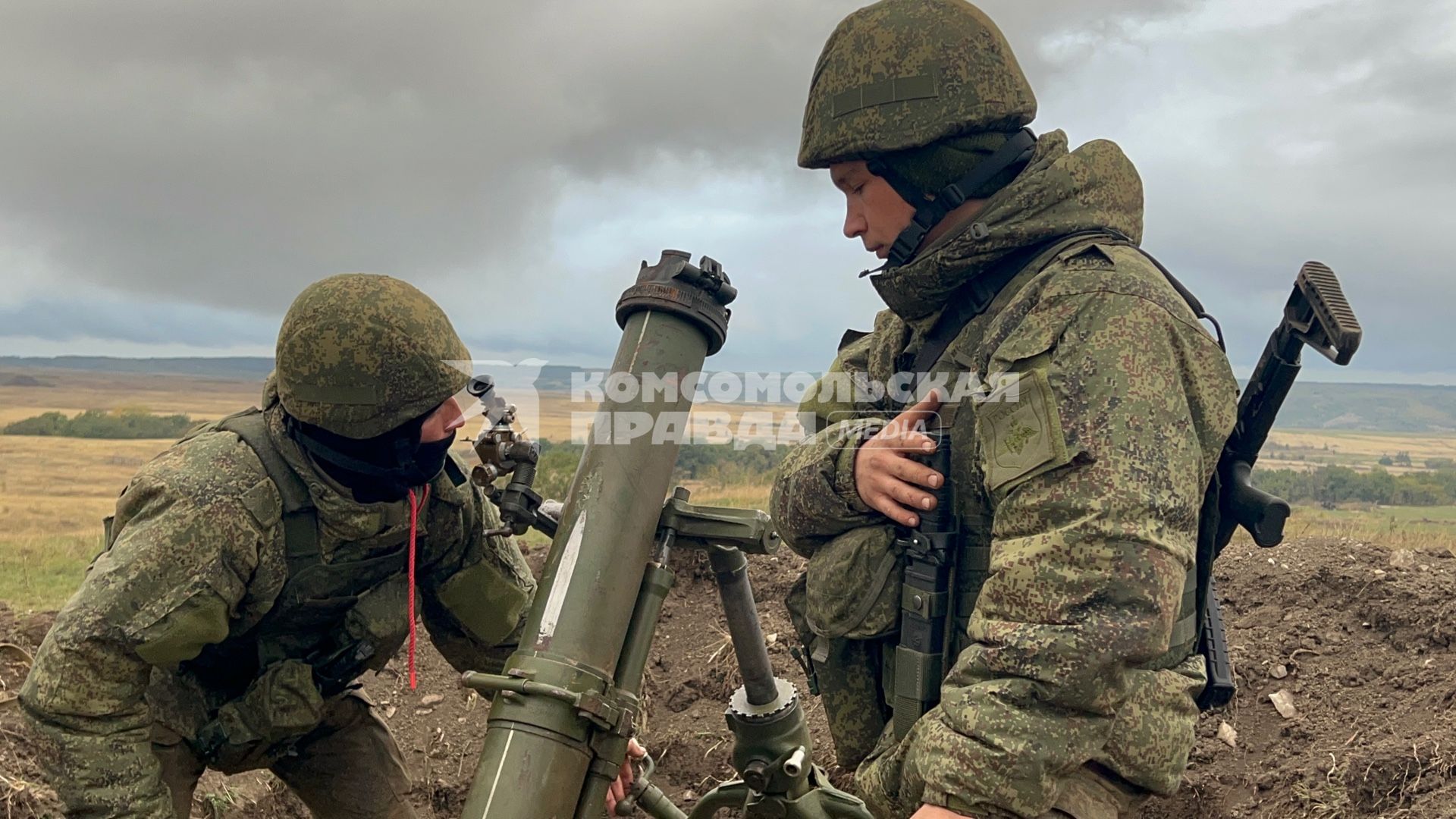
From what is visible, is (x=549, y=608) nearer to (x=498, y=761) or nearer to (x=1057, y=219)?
(x=498, y=761)

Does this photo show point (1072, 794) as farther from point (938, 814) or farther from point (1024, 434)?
point (1024, 434)

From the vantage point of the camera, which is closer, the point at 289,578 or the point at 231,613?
the point at 231,613

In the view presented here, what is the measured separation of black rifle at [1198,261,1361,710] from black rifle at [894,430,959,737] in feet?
2.21

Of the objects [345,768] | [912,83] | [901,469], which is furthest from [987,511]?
[345,768]

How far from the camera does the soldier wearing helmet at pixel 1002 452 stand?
87.7 inches

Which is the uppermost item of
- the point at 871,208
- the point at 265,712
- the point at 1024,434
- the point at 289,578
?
the point at 871,208

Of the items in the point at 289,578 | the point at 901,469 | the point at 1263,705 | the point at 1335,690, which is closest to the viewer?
the point at 901,469

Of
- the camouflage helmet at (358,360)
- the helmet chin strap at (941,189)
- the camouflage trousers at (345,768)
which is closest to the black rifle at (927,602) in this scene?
the helmet chin strap at (941,189)

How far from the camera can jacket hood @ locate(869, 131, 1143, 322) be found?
275 centimetres

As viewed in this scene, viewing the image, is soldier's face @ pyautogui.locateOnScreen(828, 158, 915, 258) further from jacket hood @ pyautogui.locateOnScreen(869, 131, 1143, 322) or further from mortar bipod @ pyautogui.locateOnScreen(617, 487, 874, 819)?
mortar bipod @ pyautogui.locateOnScreen(617, 487, 874, 819)

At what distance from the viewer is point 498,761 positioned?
2850 millimetres

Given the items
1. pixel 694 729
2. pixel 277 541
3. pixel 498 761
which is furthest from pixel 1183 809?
pixel 277 541

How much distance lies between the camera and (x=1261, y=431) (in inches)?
118

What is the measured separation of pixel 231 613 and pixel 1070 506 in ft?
10.4
